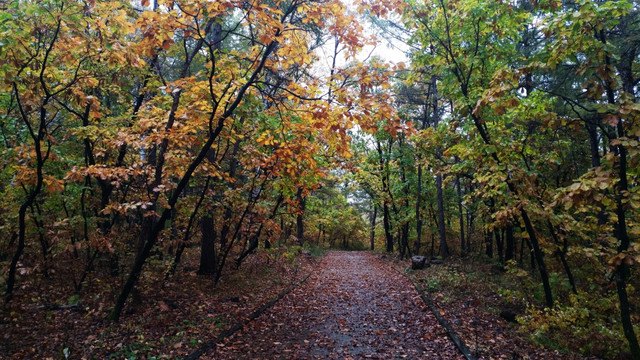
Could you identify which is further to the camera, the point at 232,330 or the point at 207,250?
the point at 207,250

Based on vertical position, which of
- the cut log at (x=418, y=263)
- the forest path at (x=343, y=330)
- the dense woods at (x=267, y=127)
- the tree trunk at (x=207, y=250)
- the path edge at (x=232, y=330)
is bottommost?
the forest path at (x=343, y=330)

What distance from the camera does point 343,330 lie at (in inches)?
262

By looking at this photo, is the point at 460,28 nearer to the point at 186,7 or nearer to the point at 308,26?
the point at 186,7

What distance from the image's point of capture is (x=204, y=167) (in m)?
6.68

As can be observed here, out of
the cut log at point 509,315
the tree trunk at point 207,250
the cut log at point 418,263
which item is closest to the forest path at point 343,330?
the cut log at point 509,315

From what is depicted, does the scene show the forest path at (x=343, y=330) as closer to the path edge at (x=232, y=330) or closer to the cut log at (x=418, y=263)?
the path edge at (x=232, y=330)

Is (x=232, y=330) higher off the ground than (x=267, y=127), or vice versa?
(x=267, y=127)

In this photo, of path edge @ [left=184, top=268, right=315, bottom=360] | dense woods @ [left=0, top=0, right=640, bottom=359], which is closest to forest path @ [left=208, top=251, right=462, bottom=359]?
path edge @ [left=184, top=268, right=315, bottom=360]

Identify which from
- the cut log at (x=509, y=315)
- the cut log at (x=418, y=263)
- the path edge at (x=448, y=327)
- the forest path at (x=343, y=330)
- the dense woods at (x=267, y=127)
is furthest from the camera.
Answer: the cut log at (x=418, y=263)

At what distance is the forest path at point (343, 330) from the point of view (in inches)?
215

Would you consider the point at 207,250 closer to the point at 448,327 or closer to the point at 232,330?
the point at 232,330

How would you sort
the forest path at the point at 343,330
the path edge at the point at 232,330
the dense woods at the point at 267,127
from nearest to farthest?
1. the dense woods at the point at 267,127
2. the path edge at the point at 232,330
3. the forest path at the point at 343,330

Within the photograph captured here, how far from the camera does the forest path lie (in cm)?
547

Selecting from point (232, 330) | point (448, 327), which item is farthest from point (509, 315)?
point (232, 330)
